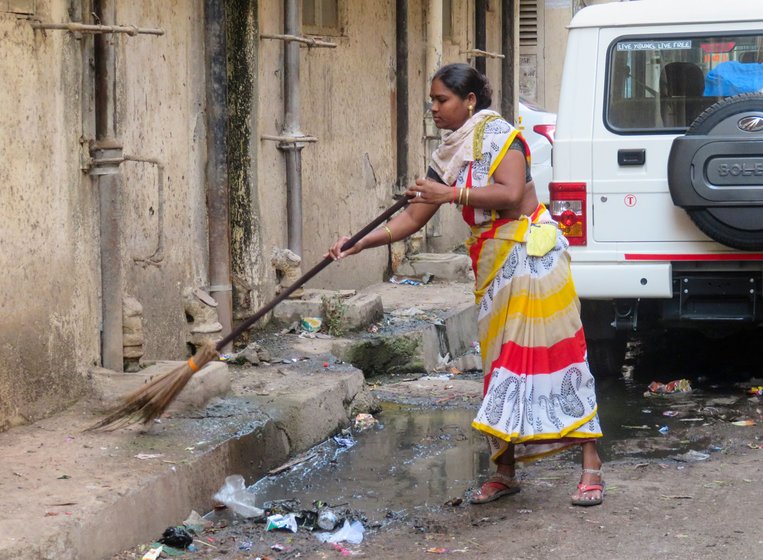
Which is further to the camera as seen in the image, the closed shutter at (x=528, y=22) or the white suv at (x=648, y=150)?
the closed shutter at (x=528, y=22)

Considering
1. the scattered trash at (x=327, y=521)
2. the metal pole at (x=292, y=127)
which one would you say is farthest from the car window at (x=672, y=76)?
the scattered trash at (x=327, y=521)

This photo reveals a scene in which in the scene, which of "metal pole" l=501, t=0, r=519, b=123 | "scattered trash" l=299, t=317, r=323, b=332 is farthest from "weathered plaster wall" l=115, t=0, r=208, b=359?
"metal pole" l=501, t=0, r=519, b=123

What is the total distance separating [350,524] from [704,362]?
390 cm

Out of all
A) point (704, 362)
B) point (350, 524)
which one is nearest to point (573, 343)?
point (350, 524)

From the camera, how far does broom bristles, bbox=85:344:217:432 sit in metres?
5.14

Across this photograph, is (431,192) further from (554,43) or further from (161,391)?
(554,43)

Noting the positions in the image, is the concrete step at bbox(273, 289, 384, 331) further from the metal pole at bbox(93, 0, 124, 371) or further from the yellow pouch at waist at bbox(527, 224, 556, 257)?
the yellow pouch at waist at bbox(527, 224, 556, 257)

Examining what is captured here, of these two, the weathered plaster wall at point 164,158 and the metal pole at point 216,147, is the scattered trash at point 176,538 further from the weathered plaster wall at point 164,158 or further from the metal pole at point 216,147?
the metal pole at point 216,147

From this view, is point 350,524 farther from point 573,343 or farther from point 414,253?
point 414,253

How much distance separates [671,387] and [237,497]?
2.97 metres

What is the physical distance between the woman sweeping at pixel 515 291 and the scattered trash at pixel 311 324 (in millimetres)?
2799

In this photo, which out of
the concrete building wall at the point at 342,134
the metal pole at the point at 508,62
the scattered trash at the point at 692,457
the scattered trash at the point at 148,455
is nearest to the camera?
the scattered trash at the point at 148,455

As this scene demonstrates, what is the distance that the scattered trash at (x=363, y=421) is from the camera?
647 centimetres

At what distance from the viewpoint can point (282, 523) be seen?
4.68m
